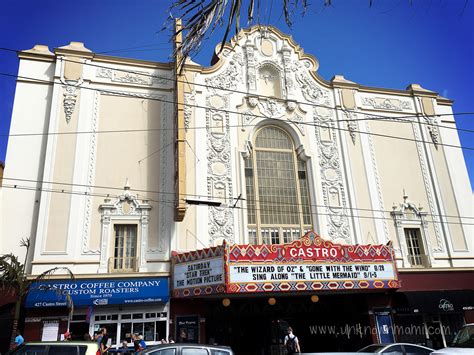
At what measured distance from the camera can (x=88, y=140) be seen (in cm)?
1886

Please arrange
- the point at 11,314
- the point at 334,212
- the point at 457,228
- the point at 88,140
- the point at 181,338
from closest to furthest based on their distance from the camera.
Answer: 1. the point at 11,314
2. the point at 181,338
3. the point at 88,140
4. the point at 334,212
5. the point at 457,228

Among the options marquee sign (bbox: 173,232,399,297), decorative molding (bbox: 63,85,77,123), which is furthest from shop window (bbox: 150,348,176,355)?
decorative molding (bbox: 63,85,77,123)

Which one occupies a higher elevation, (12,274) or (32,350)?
(12,274)

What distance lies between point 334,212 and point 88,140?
40.7 ft

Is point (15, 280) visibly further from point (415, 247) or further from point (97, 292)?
point (415, 247)

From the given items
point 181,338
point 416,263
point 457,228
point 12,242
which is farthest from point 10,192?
point 457,228

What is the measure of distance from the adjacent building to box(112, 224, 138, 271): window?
0.06 m

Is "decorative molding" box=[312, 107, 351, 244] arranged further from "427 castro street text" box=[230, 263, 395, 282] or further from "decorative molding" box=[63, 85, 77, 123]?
"decorative molding" box=[63, 85, 77, 123]

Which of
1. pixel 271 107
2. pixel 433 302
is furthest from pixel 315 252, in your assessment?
pixel 271 107

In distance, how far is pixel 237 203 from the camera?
19594 millimetres

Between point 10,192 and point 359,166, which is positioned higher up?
point 359,166

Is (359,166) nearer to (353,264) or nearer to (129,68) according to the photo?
(353,264)

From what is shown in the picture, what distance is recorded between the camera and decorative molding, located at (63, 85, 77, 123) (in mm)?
18828

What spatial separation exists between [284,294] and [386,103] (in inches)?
529
